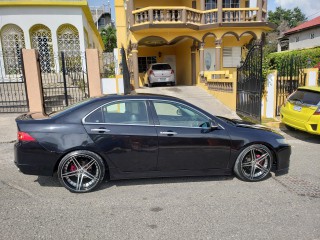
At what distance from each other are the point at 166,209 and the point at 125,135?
120 centimetres

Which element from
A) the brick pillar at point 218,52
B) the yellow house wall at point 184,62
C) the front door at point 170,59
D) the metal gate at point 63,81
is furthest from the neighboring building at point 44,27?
the front door at point 170,59

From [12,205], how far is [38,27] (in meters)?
12.5

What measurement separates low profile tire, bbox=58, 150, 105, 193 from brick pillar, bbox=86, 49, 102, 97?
232 inches

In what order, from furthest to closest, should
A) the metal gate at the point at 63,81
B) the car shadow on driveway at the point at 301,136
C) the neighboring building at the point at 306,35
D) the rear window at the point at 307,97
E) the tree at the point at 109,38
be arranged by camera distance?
the tree at the point at 109,38 → the neighboring building at the point at 306,35 → the metal gate at the point at 63,81 → the car shadow on driveway at the point at 301,136 → the rear window at the point at 307,97

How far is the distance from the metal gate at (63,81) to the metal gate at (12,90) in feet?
2.57

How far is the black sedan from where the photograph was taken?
379cm

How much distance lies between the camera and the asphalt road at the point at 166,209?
2.94 metres

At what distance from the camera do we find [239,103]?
33.5ft

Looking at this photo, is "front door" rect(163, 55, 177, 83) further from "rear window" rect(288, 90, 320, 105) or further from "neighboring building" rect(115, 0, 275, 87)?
"rear window" rect(288, 90, 320, 105)

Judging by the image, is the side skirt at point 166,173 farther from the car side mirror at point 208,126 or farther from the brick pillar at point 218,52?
the brick pillar at point 218,52

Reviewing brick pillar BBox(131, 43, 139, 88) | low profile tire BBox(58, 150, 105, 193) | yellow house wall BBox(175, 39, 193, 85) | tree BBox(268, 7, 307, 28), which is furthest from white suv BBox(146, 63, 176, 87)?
tree BBox(268, 7, 307, 28)

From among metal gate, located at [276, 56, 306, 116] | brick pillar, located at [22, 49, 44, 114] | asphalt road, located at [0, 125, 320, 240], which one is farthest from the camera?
metal gate, located at [276, 56, 306, 116]

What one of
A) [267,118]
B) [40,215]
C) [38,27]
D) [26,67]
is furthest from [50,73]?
[40,215]

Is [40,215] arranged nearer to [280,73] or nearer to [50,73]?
[280,73]
